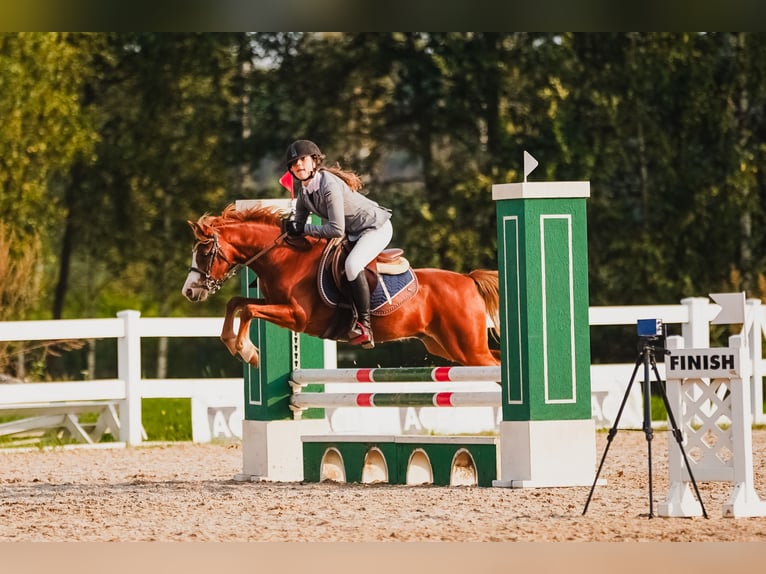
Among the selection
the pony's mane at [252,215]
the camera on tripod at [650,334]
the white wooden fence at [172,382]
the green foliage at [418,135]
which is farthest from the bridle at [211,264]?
the green foliage at [418,135]

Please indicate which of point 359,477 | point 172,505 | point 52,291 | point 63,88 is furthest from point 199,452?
point 52,291

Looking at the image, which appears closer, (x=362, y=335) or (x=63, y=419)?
(x=362, y=335)

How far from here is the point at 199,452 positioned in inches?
402

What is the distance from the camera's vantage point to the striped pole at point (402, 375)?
7336 millimetres

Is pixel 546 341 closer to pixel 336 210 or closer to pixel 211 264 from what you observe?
pixel 336 210

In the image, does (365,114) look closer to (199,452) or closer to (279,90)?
(279,90)

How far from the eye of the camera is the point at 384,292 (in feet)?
25.5

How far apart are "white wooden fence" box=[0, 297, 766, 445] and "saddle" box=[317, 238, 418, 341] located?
129 inches

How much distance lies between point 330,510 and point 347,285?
1570 mm

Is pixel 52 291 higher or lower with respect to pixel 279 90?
lower

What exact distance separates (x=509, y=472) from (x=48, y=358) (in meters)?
12.2

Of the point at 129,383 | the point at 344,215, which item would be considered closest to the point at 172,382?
the point at 129,383

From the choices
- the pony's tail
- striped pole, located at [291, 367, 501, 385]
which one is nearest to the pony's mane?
striped pole, located at [291, 367, 501, 385]

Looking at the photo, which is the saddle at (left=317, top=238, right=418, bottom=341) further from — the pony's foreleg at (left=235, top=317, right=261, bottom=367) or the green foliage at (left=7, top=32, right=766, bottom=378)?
the green foliage at (left=7, top=32, right=766, bottom=378)
